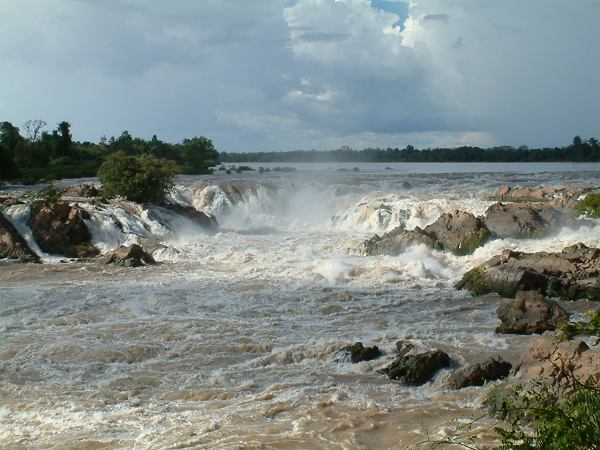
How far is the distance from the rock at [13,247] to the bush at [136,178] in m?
6.28

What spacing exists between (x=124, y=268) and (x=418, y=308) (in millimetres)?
9217

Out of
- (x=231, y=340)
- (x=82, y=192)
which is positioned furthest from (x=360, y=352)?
(x=82, y=192)

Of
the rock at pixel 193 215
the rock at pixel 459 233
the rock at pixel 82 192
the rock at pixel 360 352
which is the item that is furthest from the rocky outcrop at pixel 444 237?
the rock at pixel 82 192

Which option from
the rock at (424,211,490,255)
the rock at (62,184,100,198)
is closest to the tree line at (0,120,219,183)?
the rock at (62,184,100,198)

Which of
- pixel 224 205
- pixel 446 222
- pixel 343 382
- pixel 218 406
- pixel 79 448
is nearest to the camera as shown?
pixel 79 448

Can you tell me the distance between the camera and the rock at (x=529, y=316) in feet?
38.3

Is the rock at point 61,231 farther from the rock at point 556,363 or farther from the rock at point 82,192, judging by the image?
the rock at point 556,363

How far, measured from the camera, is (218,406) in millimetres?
8508

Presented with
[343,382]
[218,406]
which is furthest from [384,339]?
[218,406]

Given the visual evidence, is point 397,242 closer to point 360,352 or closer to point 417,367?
point 360,352

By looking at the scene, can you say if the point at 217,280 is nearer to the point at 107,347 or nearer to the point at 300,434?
the point at 107,347

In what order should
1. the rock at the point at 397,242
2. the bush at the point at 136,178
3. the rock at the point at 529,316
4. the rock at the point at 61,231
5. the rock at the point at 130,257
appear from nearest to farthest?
the rock at the point at 529,316 → the rock at the point at 130,257 → the rock at the point at 397,242 → the rock at the point at 61,231 → the bush at the point at 136,178

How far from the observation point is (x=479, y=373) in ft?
30.0

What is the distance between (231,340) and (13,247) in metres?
11.9
